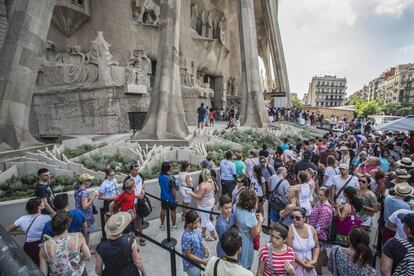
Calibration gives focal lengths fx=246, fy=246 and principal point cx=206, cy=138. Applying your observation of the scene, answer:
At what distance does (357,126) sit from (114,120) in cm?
1618

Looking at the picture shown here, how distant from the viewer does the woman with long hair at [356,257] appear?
218cm

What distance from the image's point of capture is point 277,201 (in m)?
4.05

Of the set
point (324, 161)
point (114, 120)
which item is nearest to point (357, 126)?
point (324, 161)

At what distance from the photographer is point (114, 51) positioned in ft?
56.5

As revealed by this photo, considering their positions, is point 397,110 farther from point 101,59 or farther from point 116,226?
point 116,226

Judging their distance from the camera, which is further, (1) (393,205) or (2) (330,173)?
(2) (330,173)

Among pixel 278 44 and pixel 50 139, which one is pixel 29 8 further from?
pixel 278 44

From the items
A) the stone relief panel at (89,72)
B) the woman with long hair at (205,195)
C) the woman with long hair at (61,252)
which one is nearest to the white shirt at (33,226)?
the woman with long hair at (61,252)

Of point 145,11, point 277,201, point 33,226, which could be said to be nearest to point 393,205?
point 277,201

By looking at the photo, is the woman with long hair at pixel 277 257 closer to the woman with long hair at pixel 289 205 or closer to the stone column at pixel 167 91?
the woman with long hair at pixel 289 205

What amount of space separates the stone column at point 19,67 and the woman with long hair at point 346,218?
9.98 metres

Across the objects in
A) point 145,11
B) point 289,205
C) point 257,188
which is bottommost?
point 257,188

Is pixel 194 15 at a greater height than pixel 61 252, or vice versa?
pixel 194 15

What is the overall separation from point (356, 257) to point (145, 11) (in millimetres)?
20690
